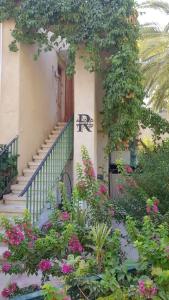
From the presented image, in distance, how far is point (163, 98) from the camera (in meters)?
13.5

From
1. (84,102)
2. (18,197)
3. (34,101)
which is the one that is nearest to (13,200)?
(18,197)

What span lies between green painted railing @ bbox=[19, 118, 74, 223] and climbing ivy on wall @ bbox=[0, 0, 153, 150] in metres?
1.09

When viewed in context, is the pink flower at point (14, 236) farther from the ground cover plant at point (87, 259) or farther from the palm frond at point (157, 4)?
the palm frond at point (157, 4)

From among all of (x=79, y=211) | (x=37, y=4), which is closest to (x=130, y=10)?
(x=37, y=4)

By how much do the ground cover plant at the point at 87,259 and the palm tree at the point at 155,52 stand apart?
8.67 metres

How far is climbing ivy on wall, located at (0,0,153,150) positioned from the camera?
7242 millimetres

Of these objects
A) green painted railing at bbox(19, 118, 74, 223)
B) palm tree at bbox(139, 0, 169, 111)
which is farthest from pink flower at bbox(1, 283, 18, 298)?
palm tree at bbox(139, 0, 169, 111)

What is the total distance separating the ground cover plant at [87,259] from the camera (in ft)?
9.53

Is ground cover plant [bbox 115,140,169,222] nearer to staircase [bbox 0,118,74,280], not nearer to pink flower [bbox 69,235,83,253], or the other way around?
staircase [bbox 0,118,74,280]

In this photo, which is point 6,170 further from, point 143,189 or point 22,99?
point 143,189

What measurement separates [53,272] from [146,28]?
10086 millimetres

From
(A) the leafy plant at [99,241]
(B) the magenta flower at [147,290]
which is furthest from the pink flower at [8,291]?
(B) the magenta flower at [147,290]

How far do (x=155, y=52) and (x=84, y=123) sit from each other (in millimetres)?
5644

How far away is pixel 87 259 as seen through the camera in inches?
135
